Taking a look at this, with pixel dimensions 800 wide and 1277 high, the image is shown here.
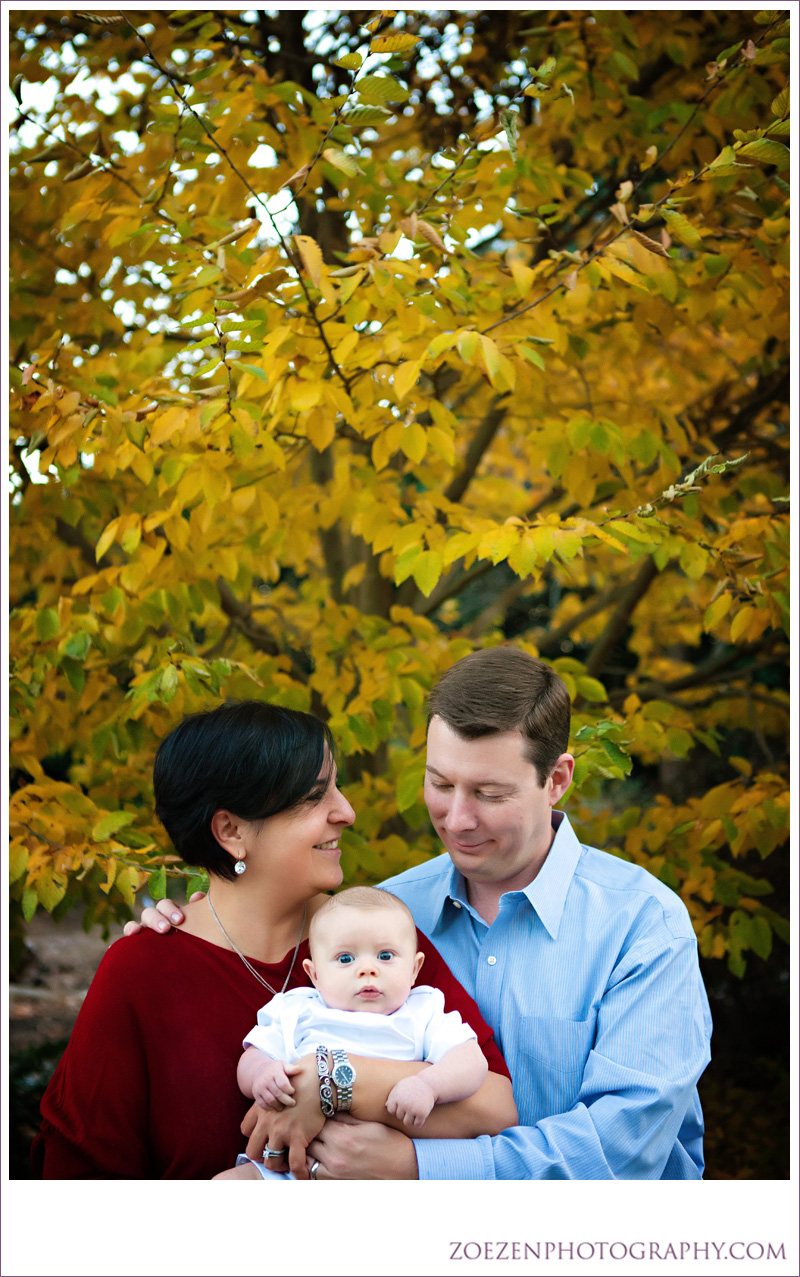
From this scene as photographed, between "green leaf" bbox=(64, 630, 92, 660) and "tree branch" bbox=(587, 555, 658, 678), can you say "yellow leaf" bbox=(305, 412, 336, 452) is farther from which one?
"tree branch" bbox=(587, 555, 658, 678)

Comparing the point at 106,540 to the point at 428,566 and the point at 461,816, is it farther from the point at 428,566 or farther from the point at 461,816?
the point at 461,816

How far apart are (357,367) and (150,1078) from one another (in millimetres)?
1554

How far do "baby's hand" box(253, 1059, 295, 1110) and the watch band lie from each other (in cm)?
5

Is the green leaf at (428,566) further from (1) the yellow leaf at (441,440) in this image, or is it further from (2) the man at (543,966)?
(2) the man at (543,966)

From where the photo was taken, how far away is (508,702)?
5.75ft

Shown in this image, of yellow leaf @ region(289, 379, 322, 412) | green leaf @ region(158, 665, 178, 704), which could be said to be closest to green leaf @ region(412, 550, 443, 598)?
yellow leaf @ region(289, 379, 322, 412)

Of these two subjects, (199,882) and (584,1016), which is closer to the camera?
(584,1016)

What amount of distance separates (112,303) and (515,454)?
293cm

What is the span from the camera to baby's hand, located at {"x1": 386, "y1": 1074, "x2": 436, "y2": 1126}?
1.50m

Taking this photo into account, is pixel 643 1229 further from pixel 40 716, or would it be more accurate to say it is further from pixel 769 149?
pixel 769 149

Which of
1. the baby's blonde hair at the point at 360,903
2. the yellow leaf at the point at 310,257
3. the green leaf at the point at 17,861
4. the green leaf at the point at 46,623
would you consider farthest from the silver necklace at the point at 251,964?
the yellow leaf at the point at 310,257

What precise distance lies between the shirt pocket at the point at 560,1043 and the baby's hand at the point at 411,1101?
0.27 meters

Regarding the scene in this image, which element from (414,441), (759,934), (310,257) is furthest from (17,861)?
(759,934)

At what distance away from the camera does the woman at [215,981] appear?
1596mm
